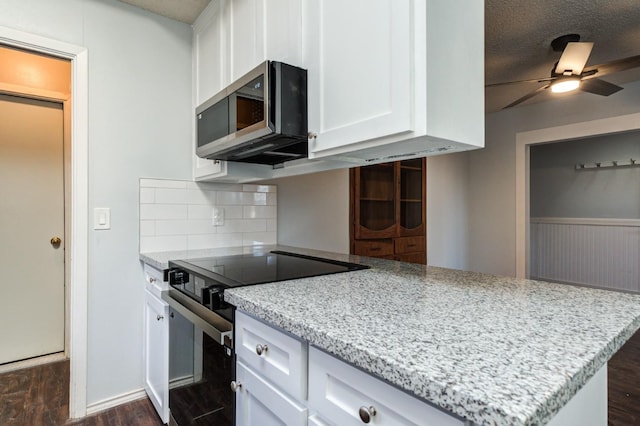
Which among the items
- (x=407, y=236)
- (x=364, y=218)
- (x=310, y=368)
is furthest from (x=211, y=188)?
(x=407, y=236)

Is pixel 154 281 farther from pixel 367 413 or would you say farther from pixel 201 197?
pixel 367 413

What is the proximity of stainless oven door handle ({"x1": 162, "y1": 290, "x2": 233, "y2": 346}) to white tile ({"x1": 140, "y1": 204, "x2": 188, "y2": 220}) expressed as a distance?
0.62 meters

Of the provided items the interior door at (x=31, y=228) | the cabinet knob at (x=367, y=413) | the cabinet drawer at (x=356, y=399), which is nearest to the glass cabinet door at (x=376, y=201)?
the cabinet drawer at (x=356, y=399)

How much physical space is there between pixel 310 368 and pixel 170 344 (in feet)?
3.49

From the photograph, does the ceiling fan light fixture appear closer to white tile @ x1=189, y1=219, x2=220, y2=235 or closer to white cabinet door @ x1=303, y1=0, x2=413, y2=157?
white cabinet door @ x1=303, y1=0, x2=413, y2=157

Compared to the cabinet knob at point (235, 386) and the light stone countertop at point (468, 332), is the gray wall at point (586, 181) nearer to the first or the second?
the light stone countertop at point (468, 332)

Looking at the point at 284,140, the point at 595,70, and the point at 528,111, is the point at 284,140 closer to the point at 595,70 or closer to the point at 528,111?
the point at 595,70

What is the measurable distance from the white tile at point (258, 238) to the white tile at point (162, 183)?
0.53 meters

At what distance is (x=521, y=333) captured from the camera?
71 centimetres

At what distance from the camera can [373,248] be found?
118 inches

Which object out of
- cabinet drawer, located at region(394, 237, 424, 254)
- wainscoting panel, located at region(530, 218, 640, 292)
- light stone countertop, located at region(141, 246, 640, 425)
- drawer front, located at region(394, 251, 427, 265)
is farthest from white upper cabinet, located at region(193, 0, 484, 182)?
wainscoting panel, located at region(530, 218, 640, 292)

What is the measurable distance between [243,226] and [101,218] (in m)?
0.84

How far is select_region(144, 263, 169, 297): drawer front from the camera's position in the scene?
1762 millimetres

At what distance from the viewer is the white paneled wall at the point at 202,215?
2.09 metres
